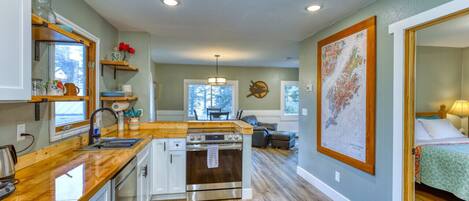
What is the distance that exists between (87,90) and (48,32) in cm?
118

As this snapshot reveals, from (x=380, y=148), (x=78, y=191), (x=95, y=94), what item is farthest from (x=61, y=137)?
(x=380, y=148)

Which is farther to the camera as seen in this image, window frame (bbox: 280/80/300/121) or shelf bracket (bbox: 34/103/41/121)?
window frame (bbox: 280/80/300/121)

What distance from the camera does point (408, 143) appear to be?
6.86ft

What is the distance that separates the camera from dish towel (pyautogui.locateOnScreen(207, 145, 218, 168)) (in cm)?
297

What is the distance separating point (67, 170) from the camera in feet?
5.19

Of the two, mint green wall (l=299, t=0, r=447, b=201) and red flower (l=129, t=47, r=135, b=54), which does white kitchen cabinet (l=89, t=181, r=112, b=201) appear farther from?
mint green wall (l=299, t=0, r=447, b=201)

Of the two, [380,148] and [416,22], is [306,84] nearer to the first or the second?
[380,148]

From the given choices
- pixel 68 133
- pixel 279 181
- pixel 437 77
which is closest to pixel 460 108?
pixel 437 77

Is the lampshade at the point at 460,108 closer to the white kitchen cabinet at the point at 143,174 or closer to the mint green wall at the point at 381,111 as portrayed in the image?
the mint green wall at the point at 381,111

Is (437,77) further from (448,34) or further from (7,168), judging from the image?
(7,168)

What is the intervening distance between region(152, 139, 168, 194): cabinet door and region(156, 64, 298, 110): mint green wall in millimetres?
4646

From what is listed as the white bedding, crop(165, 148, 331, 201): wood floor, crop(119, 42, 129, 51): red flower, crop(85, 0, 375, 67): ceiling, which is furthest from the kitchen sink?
the white bedding

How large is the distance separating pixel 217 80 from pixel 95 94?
11.8ft

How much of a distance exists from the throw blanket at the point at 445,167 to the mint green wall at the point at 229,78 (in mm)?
5158
